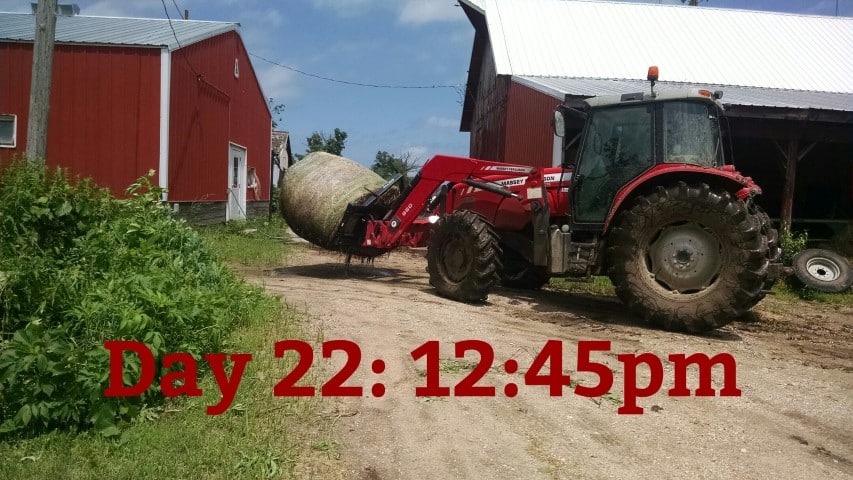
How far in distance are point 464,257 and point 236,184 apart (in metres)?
12.5

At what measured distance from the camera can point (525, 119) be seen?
48.9 ft

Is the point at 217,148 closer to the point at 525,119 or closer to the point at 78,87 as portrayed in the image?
the point at 78,87

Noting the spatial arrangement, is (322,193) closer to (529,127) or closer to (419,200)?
(419,200)

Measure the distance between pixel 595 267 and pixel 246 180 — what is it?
14996 mm

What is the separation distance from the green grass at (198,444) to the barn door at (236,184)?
1356 centimetres

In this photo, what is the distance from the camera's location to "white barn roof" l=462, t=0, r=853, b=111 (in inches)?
641

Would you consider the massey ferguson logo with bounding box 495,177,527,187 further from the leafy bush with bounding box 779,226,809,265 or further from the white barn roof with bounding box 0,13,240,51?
the white barn roof with bounding box 0,13,240,51

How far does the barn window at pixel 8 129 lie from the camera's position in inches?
475

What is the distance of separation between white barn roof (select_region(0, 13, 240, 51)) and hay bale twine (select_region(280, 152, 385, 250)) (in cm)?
460

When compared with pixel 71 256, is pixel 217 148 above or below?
above

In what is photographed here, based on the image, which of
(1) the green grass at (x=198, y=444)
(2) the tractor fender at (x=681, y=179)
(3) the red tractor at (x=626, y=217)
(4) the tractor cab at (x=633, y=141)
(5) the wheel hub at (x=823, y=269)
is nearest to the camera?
(1) the green grass at (x=198, y=444)

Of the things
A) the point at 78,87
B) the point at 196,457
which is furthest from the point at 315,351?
the point at 78,87

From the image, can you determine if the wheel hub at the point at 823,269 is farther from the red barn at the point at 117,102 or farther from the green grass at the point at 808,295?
the red barn at the point at 117,102

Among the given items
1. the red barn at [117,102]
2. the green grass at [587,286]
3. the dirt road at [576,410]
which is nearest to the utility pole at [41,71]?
the red barn at [117,102]
